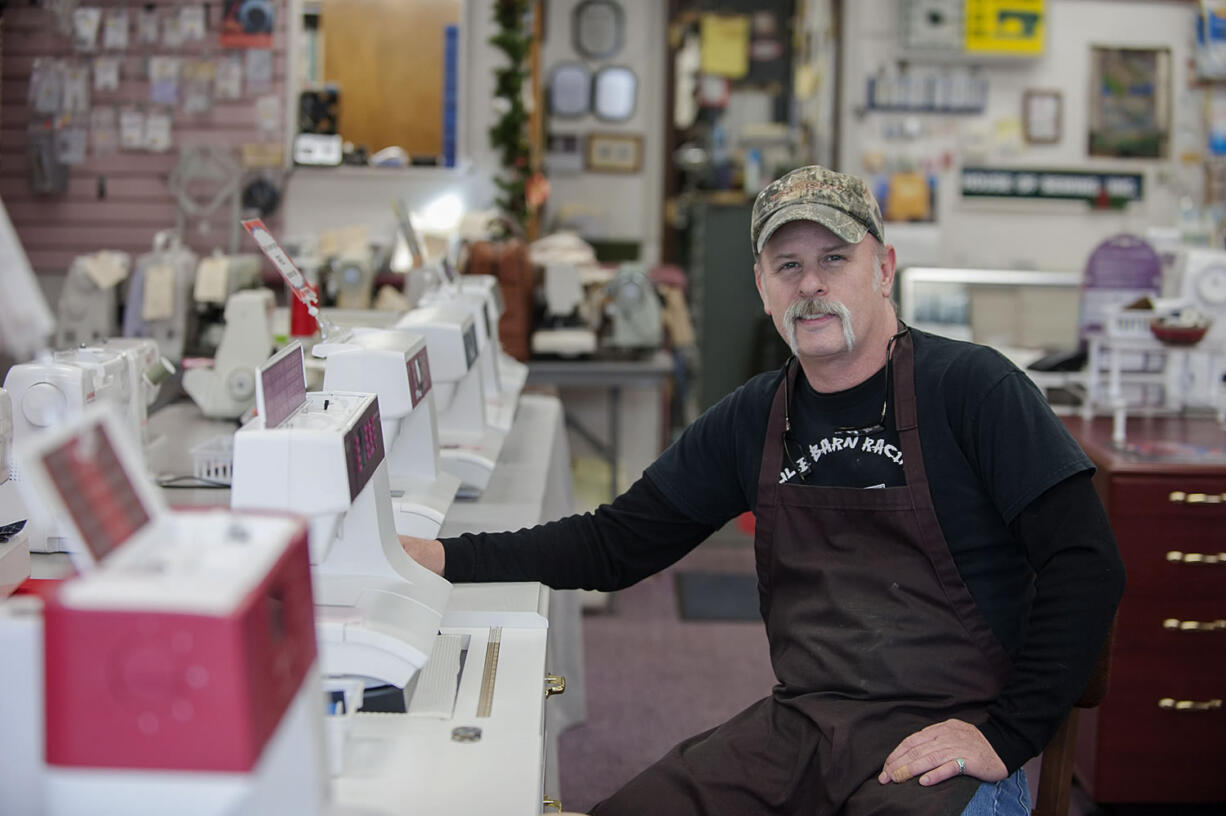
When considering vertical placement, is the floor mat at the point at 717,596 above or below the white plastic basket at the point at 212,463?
below

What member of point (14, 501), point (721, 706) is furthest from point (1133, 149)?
point (14, 501)

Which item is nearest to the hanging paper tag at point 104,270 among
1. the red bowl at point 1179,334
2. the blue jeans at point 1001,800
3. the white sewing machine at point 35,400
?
the white sewing machine at point 35,400

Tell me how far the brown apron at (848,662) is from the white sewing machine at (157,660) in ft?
3.20

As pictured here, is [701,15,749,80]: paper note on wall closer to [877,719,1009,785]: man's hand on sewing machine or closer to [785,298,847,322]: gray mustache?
[785,298,847,322]: gray mustache

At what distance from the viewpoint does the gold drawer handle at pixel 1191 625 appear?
2895mm

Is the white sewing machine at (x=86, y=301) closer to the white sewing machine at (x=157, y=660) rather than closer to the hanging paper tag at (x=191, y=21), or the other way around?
the hanging paper tag at (x=191, y=21)

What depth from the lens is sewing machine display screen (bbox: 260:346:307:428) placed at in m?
1.39

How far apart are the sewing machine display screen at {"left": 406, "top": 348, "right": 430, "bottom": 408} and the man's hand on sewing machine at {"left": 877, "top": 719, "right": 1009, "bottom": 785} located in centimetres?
93

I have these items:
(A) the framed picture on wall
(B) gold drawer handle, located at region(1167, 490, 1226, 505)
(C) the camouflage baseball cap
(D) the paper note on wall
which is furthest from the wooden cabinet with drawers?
(D) the paper note on wall

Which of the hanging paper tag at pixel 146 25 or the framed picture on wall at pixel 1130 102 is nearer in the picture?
the hanging paper tag at pixel 146 25

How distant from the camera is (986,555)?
6.14 ft

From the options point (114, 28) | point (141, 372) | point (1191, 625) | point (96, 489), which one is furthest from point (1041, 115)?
point (96, 489)

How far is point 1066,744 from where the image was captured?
1.78m

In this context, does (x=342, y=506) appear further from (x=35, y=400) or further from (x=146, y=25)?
(x=146, y=25)
